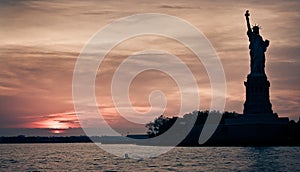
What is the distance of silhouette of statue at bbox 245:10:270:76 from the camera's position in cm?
9919

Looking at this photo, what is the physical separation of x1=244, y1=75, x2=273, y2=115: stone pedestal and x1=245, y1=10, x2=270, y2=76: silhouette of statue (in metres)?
1.41

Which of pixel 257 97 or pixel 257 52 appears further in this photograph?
pixel 257 52

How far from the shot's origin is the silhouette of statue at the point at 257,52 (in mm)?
99188

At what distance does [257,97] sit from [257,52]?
26.6 feet

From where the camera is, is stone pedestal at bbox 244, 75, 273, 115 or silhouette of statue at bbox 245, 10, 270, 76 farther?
silhouette of statue at bbox 245, 10, 270, 76

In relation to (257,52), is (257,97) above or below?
below

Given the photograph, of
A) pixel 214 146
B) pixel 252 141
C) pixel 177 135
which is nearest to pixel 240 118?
pixel 252 141

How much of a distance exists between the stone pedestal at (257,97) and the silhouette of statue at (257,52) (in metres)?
1.41

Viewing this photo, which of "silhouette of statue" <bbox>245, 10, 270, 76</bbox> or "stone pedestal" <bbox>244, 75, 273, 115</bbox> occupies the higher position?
"silhouette of statue" <bbox>245, 10, 270, 76</bbox>

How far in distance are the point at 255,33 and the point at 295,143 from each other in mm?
19538

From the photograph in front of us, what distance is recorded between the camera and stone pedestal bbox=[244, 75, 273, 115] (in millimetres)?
96250

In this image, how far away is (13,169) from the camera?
2351 inches

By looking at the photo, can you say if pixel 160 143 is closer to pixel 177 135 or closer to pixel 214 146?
pixel 177 135

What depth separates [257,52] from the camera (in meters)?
99.5
